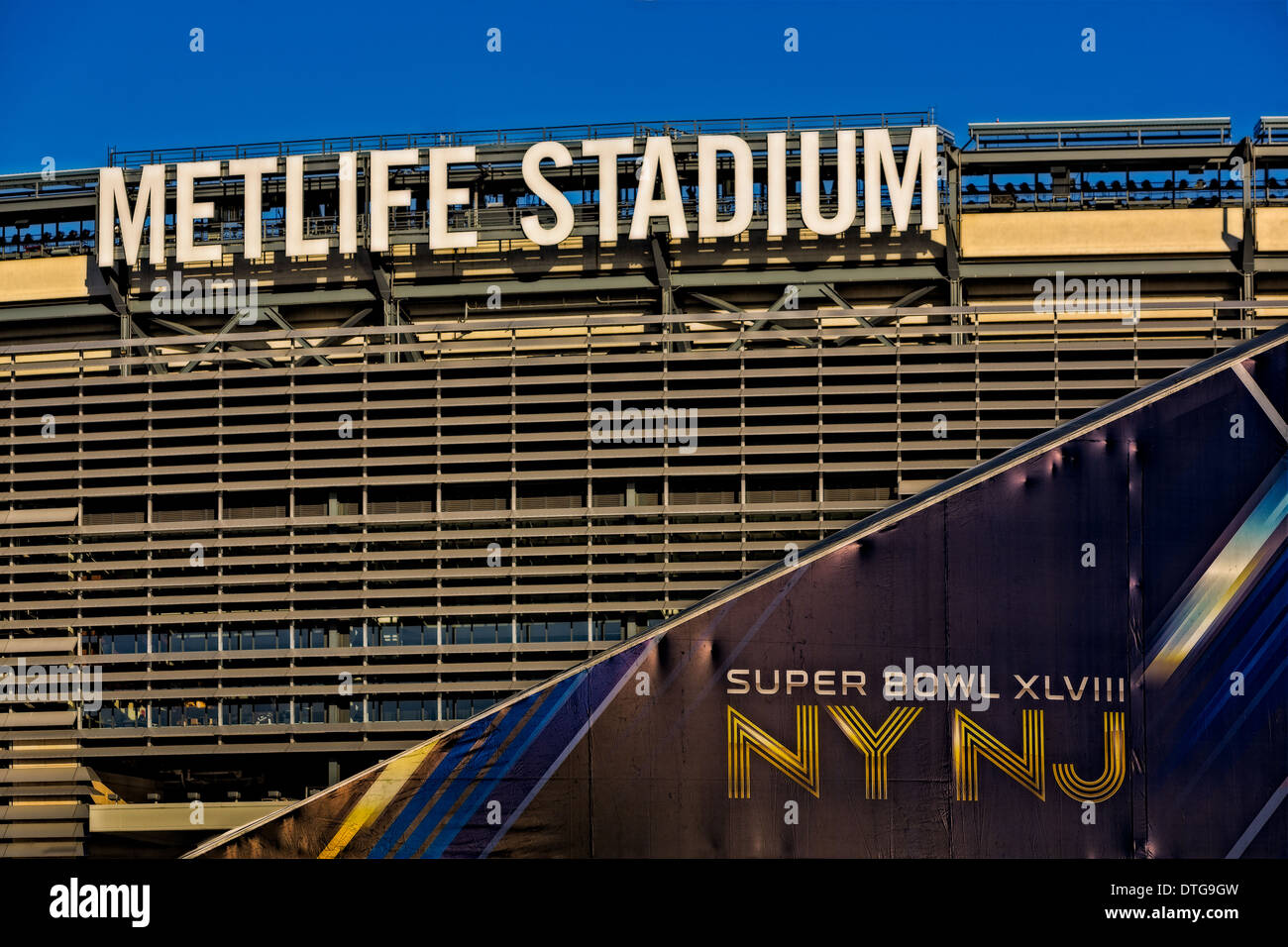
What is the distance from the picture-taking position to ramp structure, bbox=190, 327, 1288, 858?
61.1 ft

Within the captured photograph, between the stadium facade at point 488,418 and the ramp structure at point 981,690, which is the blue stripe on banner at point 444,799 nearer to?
the ramp structure at point 981,690

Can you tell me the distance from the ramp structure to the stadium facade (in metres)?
12.7

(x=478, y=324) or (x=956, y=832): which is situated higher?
(x=478, y=324)

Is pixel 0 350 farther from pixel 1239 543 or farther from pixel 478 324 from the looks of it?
pixel 1239 543

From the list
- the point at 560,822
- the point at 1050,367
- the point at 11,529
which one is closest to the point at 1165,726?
the point at 560,822

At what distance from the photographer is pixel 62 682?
33.7 metres

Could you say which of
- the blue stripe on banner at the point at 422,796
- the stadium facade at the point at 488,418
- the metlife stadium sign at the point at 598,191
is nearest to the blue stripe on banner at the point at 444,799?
the blue stripe on banner at the point at 422,796

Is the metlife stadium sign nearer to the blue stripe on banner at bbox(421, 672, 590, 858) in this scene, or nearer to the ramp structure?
the ramp structure

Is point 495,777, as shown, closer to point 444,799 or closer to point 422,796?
point 444,799

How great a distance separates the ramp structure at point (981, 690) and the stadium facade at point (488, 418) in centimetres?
1274

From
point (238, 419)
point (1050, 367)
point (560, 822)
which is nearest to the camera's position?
point (560, 822)

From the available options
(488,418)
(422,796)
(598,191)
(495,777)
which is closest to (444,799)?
(422,796)

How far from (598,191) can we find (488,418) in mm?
6394

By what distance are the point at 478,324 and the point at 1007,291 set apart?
12.7m
